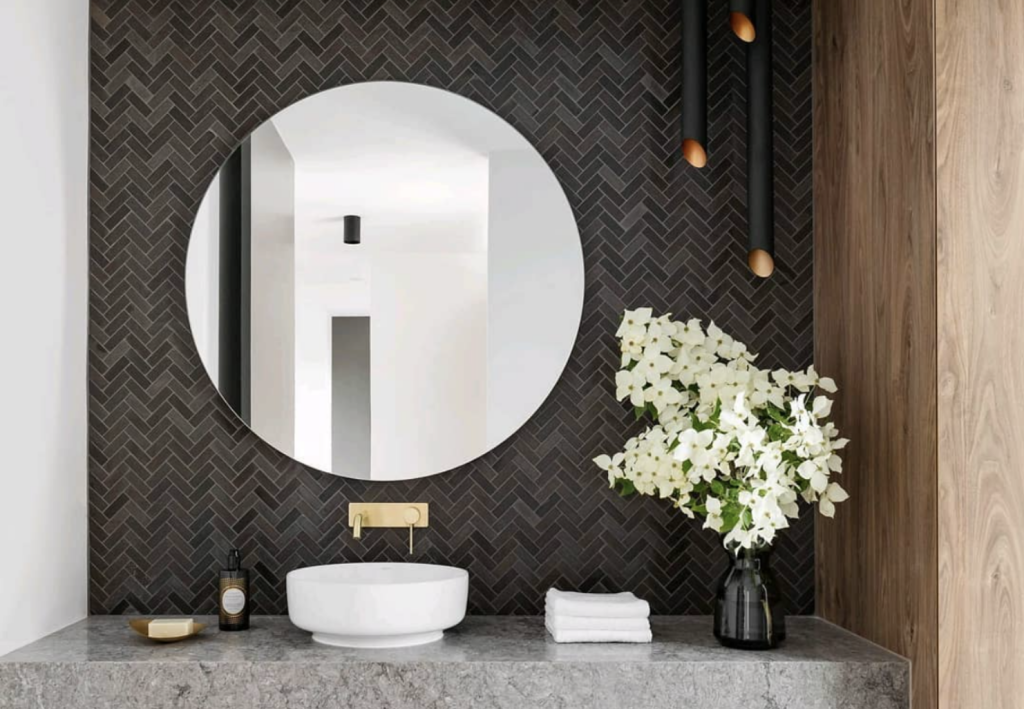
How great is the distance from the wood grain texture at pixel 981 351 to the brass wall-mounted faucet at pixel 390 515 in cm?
108

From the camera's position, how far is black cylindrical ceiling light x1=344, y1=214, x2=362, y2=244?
90.4 inches

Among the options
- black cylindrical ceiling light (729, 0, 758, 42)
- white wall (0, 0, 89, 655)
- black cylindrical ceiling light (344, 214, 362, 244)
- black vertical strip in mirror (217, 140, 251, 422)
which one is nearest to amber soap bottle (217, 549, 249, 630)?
white wall (0, 0, 89, 655)

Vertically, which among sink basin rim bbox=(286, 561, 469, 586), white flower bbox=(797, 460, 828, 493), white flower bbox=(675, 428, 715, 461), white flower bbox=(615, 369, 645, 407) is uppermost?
white flower bbox=(615, 369, 645, 407)

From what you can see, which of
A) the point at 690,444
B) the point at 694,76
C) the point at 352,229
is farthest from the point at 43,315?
the point at 694,76

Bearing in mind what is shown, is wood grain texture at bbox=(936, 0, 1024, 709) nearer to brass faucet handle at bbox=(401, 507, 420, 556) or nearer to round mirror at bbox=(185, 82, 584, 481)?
round mirror at bbox=(185, 82, 584, 481)

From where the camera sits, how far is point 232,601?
206 cm

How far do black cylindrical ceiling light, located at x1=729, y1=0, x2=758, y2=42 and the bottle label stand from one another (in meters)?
1.55

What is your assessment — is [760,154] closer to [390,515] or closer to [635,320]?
[635,320]

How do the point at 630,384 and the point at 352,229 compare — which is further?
the point at 352,229

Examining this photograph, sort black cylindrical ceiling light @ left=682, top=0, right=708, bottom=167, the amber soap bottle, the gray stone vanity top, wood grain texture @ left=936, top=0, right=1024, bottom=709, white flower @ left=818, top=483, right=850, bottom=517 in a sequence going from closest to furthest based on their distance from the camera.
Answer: wood grain texture @ left=936, top=0, right=1024, bottom=709 < the gray stone vanity top < white flower @ left=818, top=483, right=850, bottom=517 < the amber soap bottle < black cylindrical ceiling light @ left=682, top=0, right=708, bottom=167

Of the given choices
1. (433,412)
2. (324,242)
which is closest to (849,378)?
(433,412)

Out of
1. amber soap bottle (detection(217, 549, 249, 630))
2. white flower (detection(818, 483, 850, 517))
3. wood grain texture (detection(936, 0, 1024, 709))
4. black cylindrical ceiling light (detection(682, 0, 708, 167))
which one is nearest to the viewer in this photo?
wood grain texture (detection(936, 0, 1024, 709))

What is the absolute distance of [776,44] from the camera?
2.35m

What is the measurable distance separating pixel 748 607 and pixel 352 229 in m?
1.17
